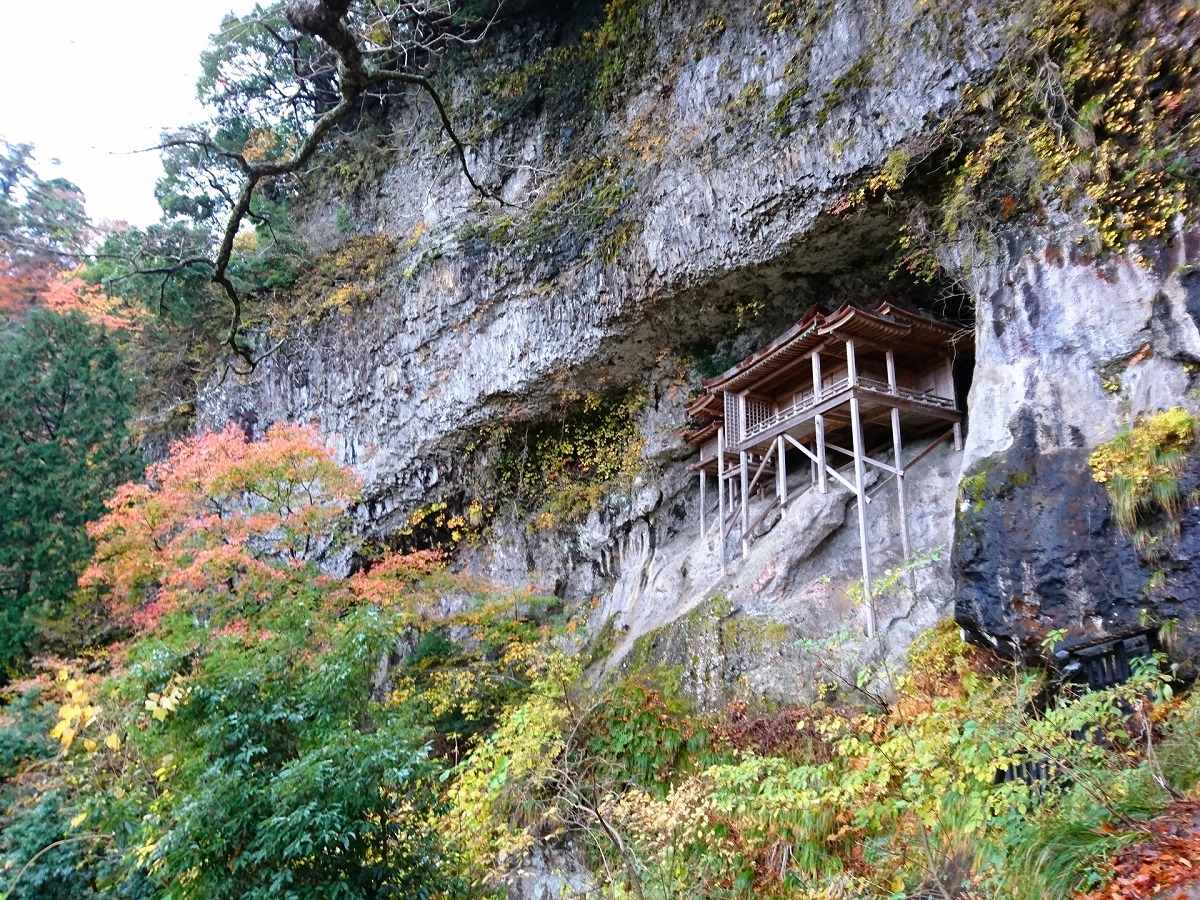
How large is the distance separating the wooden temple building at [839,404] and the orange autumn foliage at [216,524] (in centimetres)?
733

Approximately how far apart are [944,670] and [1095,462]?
259cm

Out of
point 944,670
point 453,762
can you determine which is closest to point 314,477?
point 453,762

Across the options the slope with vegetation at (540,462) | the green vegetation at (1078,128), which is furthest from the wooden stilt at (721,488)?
the green vegetation at (1078,128)

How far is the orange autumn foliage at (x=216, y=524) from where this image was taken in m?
11.4

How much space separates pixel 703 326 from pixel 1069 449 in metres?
7.47

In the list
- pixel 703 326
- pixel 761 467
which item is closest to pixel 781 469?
pixel 761 467

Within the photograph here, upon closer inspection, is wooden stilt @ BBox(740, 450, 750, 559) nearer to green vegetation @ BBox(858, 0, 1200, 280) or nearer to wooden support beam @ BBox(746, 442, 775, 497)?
wooden support beam @ BBox(746, 442, 775, 497)

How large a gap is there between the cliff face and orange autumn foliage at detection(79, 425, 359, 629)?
3.31 meters

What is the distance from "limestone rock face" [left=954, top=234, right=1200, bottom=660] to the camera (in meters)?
6.31

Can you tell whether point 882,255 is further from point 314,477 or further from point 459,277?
point 314,477

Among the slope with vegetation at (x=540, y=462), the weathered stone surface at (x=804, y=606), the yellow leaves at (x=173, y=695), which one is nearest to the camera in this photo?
the yellow leaves at (x=173, y=695)

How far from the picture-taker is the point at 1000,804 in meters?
4.64

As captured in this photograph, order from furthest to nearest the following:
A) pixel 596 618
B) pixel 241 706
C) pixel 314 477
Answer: pixel 596 618, pixel 314 477, pixel 241 706

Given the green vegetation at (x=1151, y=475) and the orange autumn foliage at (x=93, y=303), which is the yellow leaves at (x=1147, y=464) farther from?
the orange autumn foliage at (x=93, y=303)
